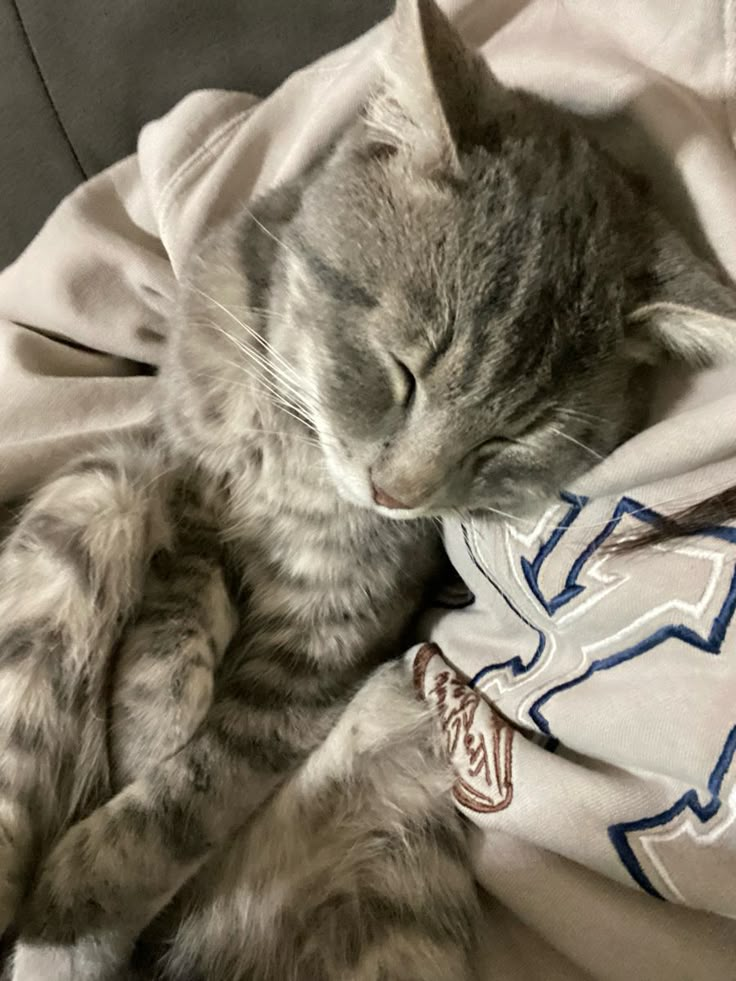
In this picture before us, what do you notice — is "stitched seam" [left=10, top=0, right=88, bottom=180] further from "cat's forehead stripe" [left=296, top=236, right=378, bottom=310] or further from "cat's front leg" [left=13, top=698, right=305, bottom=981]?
"cat's front leg" [left=13, top=698, right=305, bottom=981]

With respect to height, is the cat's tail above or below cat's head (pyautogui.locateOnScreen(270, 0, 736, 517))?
below

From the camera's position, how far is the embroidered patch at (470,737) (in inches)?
35.4

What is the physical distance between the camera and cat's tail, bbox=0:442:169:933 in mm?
897

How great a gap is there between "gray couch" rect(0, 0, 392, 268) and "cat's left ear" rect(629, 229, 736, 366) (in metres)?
0.57

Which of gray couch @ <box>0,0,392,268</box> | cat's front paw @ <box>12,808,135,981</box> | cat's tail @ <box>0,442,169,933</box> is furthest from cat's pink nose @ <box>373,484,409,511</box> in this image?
gray couch @ <box>0,0,392,268</box>

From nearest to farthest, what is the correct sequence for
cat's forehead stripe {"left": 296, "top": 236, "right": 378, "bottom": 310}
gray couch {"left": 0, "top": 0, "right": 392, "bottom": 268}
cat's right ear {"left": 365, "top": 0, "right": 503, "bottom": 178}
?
cat's right ear {"left": 365, "top": 0, "right": 503, "bottom": 178}
cat's forehead stripe {"left": 296, "top": 236, "right": 378, "bottom": 310}
gray couch {"left": 0, "top": 0, "right": 392, "bottom": 268}

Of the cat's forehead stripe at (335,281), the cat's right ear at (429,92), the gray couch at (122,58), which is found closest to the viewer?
the cat's right ear at (429,92)

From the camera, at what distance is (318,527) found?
101 centimetres

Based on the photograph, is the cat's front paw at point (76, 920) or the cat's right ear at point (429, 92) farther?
the cat's front paw at point (76, 920)

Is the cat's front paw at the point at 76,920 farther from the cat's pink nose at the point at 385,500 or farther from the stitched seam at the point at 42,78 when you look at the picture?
the stitched seam at the point at 42,78

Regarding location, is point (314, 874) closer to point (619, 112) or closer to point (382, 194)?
point (382, 194)

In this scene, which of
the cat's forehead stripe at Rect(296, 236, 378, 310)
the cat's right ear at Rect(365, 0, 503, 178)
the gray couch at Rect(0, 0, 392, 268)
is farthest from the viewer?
the gray couch at Rect(0, 0, 392, 268)

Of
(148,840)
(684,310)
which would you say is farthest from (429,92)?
(148,840)

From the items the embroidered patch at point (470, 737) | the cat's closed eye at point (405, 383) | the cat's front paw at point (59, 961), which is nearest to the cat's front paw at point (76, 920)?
the cat's front paw at point (59, 961)
